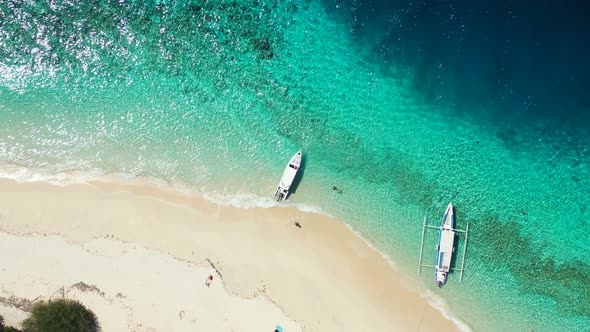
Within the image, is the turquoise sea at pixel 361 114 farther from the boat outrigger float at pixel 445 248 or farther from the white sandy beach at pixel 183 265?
the white sandy beach at pixel 183 265

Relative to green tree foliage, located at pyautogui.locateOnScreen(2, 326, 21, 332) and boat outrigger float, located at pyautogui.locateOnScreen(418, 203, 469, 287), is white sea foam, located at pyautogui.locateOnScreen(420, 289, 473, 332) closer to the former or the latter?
boat outrigger float, located at pyautogui.locateOnScreen(418, 203, 469, 287)

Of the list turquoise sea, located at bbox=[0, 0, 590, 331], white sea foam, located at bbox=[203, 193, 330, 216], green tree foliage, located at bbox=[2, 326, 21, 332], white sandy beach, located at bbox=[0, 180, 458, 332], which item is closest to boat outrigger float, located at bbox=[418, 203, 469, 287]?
turquoise sea, located at bbox=[0, 0, 590, 331]

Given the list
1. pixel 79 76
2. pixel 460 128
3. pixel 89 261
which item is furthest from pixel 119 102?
pixel 460 128

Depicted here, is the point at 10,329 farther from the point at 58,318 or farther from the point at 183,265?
the point at 183,265

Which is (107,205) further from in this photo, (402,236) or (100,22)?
(402,236)

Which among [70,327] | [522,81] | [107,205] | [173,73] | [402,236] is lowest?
[70,327]

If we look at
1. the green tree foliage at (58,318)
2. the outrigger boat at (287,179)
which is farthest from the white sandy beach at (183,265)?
the outrigger boat at (287,179)
